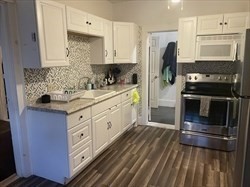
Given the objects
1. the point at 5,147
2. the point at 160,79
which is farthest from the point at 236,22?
the point at 5,147

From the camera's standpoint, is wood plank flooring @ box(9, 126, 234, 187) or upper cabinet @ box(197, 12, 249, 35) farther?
upper cabinet @ box(197, 12, 249, 35)

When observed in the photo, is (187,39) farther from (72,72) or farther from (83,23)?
(72,72)

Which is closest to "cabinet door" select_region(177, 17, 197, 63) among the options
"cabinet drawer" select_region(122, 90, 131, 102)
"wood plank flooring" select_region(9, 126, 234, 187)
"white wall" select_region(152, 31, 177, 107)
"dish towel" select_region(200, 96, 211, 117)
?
"dish towel" select_region(200, 96, 211, 117)

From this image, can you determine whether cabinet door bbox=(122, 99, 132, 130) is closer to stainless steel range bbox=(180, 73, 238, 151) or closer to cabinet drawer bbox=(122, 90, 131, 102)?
cabinet drawer bbox=(122, 90, 131, 102)

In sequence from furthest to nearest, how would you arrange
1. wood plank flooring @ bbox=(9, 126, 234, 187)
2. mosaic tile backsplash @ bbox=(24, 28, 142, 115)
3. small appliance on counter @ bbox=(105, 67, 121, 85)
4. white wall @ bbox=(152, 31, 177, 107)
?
white wall @ bbox=(152, 31, 177, 107) < small appliance on counter @ bbox=(105, 67, 121, 85) < mosaic tile backsplash @ bbox=(24, 28, 142, 115) < wood plank flooring @ bbox=(9, 126, 234, 187)

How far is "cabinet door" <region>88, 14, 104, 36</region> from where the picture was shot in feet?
9.91

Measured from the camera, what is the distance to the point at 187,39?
343cm

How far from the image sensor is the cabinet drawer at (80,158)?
2.30 metres

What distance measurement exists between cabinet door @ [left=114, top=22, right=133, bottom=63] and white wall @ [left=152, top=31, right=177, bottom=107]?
2019 millimetres

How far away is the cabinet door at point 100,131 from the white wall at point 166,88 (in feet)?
10.8

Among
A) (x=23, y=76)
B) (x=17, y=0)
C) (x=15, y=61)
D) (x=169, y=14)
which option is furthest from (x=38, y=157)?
(x=169, y=14)

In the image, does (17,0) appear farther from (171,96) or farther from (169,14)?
(171,96)

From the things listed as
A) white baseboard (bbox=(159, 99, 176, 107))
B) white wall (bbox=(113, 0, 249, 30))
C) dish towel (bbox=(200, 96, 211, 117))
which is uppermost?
white wall (bbox=(113, 0, 249, 30))

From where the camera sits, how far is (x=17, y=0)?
2191 millimetres
